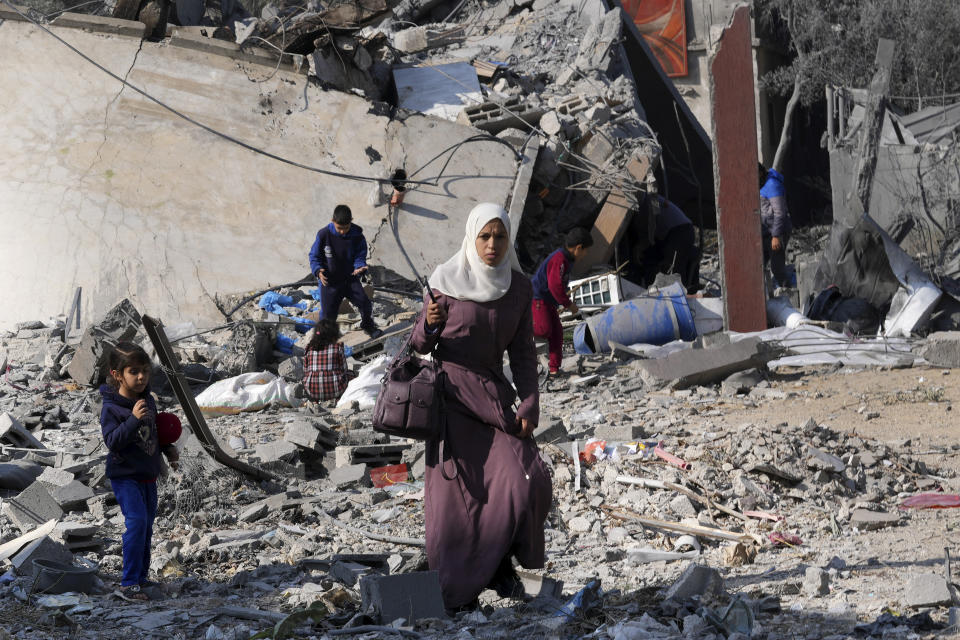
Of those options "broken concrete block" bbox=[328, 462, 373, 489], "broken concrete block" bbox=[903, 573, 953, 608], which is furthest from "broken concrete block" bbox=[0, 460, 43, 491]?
"broken concrete block" bbox=[903, 573, 953, 608]

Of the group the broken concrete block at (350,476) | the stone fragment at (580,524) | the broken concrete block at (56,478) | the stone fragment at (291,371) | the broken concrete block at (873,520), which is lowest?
the broken concrete block at (873,520)

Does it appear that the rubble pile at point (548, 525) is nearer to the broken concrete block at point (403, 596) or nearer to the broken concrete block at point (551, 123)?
the broken concrete block at point (403, 596)

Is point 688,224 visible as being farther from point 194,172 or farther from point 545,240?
point 194,172

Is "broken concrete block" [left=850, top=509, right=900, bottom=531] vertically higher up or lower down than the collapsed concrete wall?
lower down

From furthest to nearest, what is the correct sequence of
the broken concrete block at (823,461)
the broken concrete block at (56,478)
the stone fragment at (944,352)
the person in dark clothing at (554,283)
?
the stone fragment at (944,352)
the person in dark clothing at (554,283)
the broken concrete block at (56,478)
the broken concrete block at (823,461)

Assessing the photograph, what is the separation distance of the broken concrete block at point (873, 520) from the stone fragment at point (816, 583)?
1.15 meters

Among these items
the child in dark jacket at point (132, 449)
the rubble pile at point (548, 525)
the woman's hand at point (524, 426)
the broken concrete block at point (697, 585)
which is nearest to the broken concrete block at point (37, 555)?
the rubble pile at point (548, 525)

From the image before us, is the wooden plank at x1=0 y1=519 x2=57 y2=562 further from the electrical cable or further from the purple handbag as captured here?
the electrical cable

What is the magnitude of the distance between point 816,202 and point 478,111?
11.5m

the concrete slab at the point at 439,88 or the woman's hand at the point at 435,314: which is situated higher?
the concrete slab at the point at 439,88

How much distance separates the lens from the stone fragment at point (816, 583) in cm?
414

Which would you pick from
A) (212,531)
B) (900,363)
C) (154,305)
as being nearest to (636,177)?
(900,363)

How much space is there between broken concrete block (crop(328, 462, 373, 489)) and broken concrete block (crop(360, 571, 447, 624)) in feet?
8.78

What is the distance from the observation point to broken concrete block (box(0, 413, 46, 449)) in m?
7.58
